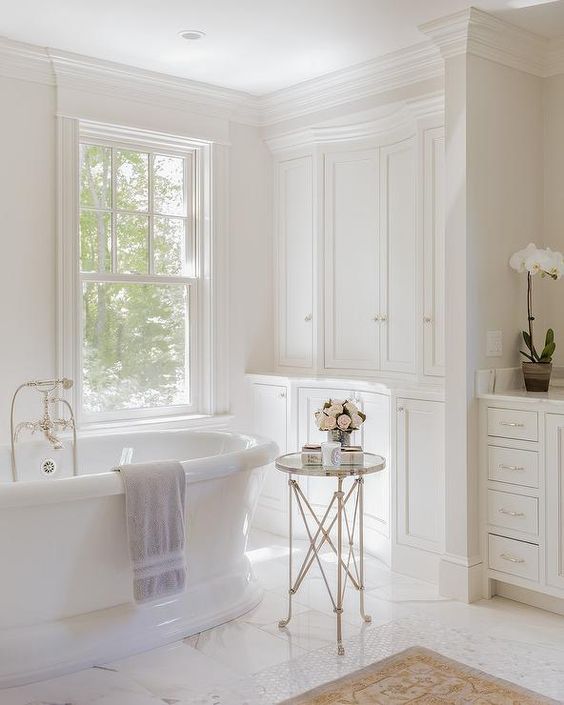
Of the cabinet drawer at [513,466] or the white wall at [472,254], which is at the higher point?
the white wall at [472,254]

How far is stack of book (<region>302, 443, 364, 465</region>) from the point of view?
10.4 feet

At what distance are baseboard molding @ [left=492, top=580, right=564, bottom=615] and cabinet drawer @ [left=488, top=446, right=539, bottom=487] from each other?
506 mm

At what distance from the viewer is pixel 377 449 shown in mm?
4070

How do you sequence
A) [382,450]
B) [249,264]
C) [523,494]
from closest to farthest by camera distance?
[523,494], [382,450], [249,264]

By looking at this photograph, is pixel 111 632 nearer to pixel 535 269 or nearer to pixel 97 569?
pixel 97 569

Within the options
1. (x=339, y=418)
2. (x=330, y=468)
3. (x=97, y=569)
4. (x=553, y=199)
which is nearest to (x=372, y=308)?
(x=553, y=199)

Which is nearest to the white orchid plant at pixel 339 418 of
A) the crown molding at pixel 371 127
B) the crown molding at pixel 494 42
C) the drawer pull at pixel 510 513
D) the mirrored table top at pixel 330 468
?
the mirrored table top at pixel 330 468

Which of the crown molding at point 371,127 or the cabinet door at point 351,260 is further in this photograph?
the cabinet door at point 351,260

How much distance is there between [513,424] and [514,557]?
60 cm

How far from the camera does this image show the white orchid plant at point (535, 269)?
348 centimetres

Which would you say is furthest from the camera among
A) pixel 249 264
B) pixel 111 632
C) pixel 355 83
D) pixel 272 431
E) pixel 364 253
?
pixel 249 264

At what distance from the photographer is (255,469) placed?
3.36 meters

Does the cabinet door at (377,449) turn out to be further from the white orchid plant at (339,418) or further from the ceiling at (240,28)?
the ceiling at (240,28)

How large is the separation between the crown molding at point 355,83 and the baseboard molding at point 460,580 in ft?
7.77
